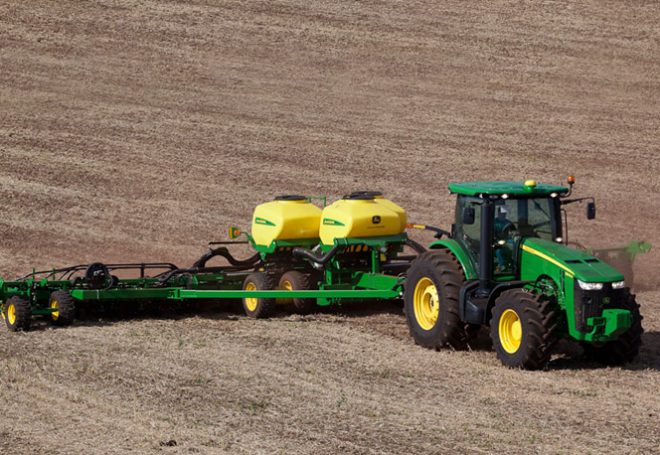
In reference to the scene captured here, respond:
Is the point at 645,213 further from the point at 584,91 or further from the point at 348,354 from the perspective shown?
the point at 348,354

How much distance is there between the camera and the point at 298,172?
2686cm

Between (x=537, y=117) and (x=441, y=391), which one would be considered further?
(x=537, y=117)

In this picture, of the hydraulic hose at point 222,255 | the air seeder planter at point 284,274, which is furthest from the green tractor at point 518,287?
the hydraulic hose at point 222,255

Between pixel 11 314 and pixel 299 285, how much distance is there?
3.91 meters

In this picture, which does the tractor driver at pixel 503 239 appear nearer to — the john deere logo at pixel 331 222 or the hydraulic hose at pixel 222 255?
the john deere logo at pixel 331 222

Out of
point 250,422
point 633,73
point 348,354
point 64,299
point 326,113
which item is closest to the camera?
point 250,422

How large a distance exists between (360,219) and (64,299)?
13.5 feet

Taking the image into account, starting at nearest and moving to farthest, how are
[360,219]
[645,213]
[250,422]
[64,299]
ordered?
1. [250,422]
2. [64,299]
3. [360,219]
4. [645,213]

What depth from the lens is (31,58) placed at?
1282 inches

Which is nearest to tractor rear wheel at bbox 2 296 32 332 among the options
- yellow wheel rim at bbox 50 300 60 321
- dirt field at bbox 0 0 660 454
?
dirt field at bbox 0 0 660 454

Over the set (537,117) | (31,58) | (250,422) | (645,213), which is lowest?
(250,422)

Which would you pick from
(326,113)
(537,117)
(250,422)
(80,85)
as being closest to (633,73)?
(537,117)

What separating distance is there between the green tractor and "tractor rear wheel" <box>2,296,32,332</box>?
481cm

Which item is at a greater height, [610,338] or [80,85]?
[80,85]
